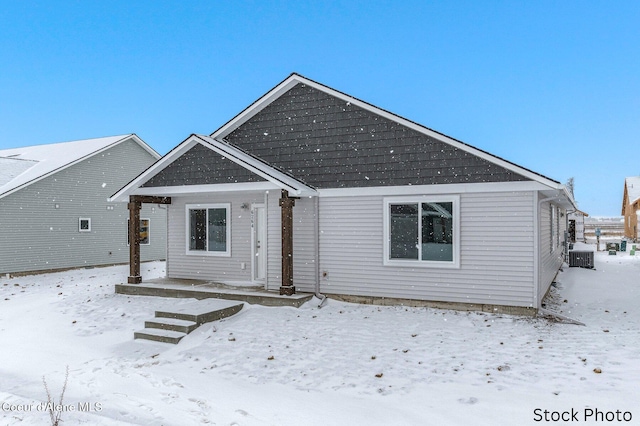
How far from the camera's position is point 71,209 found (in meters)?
19.4

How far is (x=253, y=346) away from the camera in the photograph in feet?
25.4

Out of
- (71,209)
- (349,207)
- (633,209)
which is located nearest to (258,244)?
(349,207)

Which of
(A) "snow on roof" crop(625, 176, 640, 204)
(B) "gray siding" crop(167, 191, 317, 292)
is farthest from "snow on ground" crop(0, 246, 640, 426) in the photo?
(A) "snow on roof" crop(625, 176, 640, 204)

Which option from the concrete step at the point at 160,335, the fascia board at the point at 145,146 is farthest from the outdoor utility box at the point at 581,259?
the fascia board at the point at 145,146

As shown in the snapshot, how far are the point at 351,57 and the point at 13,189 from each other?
46.6 m

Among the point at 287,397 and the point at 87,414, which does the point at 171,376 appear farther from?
the point at 287,397

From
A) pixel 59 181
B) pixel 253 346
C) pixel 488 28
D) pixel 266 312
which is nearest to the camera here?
→ pixel 253 346

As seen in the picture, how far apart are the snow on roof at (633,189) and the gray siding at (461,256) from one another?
35.9 m

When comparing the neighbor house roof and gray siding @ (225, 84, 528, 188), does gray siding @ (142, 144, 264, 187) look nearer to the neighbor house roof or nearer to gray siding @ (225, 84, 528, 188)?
gray siding @ (225, 84, 528, 188)

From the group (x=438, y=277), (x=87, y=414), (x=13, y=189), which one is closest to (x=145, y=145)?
(x=13, y=189)

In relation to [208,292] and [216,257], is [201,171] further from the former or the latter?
[208,292]

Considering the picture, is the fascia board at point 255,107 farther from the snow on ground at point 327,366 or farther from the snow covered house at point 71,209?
the snow covered house at point 71,209

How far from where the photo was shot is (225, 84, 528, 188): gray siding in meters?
10.2

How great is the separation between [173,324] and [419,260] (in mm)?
5597
